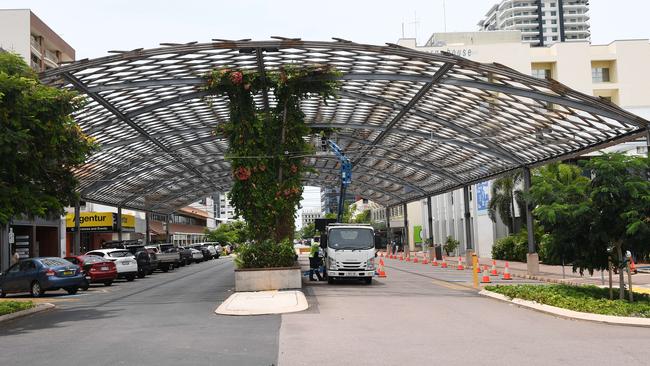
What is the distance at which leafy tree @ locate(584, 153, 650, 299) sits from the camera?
16.7 metres

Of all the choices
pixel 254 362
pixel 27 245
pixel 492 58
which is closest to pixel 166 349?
pixel 254 362

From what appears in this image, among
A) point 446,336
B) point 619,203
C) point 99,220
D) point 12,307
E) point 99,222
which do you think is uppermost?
point 99,220

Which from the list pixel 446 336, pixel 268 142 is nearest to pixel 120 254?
pixel 268 142

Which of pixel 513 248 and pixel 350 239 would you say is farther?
pixel 513 248

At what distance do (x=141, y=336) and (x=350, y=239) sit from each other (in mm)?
14453

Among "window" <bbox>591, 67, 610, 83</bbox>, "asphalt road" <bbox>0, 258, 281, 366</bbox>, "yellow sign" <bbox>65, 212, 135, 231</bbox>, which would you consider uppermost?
"window" <bbox>591, 67, 610, 83</bbox>

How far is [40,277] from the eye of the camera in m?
24.8

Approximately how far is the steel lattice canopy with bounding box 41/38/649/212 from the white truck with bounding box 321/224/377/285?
339cm

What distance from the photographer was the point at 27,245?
42.6 meters

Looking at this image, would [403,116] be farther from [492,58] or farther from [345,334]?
[492,58]

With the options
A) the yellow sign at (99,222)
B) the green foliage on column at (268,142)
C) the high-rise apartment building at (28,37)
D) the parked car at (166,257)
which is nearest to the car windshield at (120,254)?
the parked car at (166,257)

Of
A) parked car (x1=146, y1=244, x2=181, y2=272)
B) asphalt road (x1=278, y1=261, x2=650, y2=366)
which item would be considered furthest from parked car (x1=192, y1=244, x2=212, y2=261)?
asphalt road (x1=278, y1=261, x2=650, y2=366)

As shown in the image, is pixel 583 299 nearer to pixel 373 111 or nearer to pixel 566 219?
pixel 566 219

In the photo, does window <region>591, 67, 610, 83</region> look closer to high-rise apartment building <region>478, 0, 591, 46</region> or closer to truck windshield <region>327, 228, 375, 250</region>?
truck windshield <region>327, 228, 375, 250</region>
